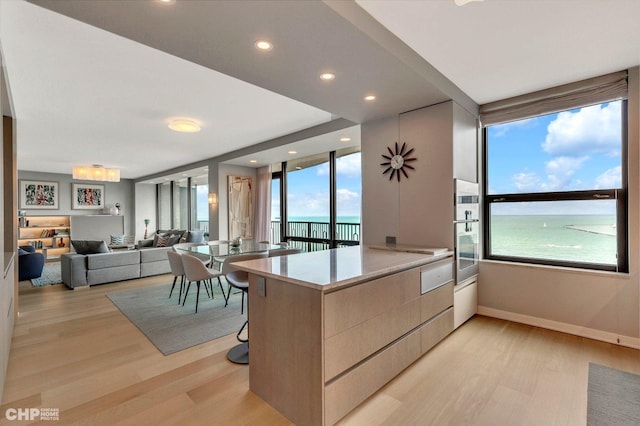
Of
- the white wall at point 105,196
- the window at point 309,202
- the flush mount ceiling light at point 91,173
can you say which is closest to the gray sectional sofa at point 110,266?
the flush mount ceiling light at point 91,173

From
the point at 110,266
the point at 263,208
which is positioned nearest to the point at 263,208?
the point at 263,208

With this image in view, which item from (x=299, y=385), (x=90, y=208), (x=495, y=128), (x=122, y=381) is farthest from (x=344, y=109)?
(x=90, y=208)

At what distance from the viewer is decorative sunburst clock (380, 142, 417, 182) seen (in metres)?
3.37

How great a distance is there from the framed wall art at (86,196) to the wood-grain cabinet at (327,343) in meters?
10.3

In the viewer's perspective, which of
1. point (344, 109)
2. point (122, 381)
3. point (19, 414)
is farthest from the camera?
point (344, 109)

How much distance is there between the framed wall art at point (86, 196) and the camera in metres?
9.32

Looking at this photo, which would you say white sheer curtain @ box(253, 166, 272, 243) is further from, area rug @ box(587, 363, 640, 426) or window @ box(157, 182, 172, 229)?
area rug @ box(587, 363, 640, 426)

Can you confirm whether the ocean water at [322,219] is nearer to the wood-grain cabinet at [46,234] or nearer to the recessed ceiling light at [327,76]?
the recessed ceiling light at [327,76]

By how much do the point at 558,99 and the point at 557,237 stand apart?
1466 millimetres

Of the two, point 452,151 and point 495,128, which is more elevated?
point 495,128

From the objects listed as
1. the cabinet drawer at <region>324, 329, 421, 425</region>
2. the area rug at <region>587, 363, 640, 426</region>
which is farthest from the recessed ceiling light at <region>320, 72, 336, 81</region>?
the area rug at <region>587, 363, 640, 426</region>

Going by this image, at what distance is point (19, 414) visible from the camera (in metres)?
1.86

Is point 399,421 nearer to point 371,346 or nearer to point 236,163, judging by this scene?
point 371,346

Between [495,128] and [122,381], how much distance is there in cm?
452
